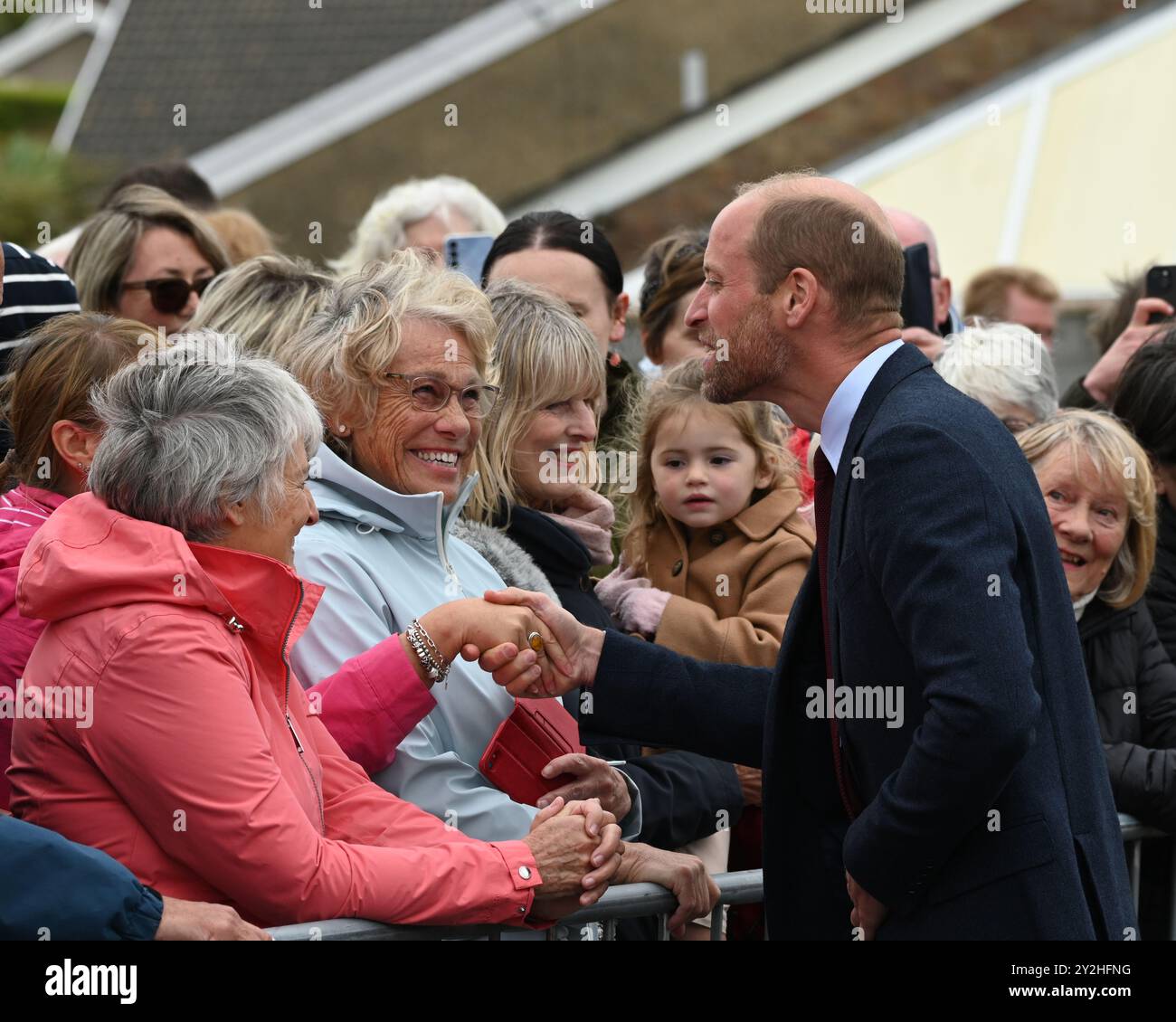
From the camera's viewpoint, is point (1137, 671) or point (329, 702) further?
point (1137, 671)

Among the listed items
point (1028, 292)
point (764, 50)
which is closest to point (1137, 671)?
point (1028, 292)

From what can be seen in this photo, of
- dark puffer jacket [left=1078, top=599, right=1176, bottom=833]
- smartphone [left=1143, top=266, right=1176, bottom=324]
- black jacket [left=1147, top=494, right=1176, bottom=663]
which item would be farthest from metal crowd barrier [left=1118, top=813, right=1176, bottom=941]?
smartphone [left=1143, top=266, right=1176, bottom=324]

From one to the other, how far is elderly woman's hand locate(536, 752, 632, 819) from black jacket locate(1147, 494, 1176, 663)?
74.0 inches

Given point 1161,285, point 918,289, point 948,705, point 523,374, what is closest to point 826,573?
point 948,705

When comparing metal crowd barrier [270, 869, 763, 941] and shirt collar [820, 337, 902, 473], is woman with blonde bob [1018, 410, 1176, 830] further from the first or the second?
shirt collar [820, 337, 902, 473]

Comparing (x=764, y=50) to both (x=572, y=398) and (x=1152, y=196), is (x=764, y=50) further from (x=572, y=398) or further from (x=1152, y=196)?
(x=572, y=398)

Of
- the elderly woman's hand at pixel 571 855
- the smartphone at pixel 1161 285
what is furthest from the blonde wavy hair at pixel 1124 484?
the elderly woman's hand at pixel 571 855

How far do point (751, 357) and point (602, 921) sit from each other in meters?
1.23

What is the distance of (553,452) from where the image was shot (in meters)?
4.29

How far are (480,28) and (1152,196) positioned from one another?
835 centimetres

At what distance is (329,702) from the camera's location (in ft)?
11.3

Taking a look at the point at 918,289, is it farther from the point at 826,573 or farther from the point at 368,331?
the point at 826,573

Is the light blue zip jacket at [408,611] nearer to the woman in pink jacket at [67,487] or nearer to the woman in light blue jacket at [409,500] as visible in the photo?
the woman in light blue jacket at [409,500]

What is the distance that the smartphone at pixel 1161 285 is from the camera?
5.76 meters
